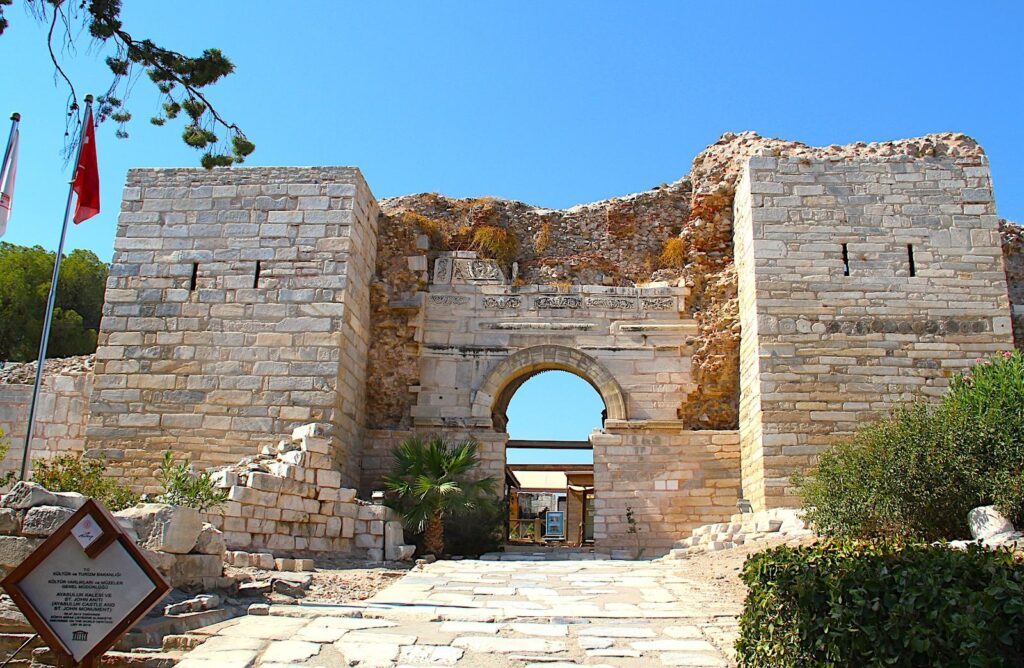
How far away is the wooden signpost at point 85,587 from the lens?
12.6 feet

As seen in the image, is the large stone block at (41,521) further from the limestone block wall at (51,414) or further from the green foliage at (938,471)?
the green foliage at (938,471)

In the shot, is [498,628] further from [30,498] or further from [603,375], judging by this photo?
[603,375]

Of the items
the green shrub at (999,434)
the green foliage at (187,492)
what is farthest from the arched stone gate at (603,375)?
the green foliage at (187,492)

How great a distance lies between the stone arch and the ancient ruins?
1.4 inches

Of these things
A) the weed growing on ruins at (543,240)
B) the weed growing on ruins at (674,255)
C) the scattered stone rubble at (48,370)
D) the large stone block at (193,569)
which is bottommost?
the large stone block at (193,569)

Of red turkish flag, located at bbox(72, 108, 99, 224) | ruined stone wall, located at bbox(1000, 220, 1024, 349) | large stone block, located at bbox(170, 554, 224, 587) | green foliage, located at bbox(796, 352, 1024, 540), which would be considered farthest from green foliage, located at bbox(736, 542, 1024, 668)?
ruined stone wall, located at bbox(1000, 220, 1024, 349)

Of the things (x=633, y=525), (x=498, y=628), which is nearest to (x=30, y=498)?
(x=498, y=628)

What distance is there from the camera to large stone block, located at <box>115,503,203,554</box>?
6508mm

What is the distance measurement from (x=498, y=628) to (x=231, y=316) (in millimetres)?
7432

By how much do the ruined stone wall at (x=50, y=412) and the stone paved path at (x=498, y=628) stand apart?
6257 millimetres

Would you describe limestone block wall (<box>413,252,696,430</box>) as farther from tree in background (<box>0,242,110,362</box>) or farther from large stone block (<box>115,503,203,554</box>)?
tree in background (<box>0,242,110,362</box>)

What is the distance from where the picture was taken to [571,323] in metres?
13.0

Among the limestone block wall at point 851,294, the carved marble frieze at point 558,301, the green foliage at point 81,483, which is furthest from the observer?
the carved marble frieze at point 558,301

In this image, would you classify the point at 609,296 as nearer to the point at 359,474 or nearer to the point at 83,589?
the point at 359,474
